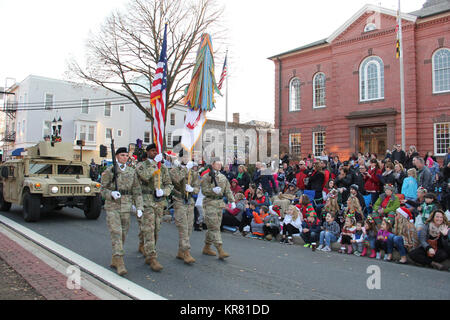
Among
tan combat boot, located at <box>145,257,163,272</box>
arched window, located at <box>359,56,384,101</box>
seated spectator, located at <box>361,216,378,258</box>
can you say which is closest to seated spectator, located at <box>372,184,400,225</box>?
seated spectator, located at <box>361,216,378,258</box>

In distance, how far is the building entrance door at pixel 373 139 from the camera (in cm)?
2252

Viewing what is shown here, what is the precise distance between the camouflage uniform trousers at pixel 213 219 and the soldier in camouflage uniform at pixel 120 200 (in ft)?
4.94

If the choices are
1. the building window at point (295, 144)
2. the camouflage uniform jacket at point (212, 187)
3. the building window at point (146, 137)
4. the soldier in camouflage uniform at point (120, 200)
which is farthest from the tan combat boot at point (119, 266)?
the building window at point (146, 137)

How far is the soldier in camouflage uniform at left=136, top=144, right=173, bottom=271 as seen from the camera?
20.8 feet

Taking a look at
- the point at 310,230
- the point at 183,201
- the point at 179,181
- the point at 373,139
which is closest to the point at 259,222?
the point at 310,230

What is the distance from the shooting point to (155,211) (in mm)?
6641

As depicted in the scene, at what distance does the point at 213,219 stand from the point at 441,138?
18.2 m

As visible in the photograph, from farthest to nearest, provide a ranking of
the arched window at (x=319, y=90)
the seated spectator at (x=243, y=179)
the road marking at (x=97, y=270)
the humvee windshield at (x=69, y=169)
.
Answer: the arched window at (x=319, y=90)
the seated spectator at (x=243, y=179)
the humvee windshield at (x=69, y=169)
the road marking at (x=97, y=270)

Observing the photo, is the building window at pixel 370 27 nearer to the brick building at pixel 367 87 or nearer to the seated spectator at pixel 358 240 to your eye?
the brick building at pixel 367 87

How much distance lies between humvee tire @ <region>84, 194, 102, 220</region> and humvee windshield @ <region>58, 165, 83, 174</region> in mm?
1331

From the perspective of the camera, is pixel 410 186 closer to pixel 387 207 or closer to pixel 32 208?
pixel 387 207

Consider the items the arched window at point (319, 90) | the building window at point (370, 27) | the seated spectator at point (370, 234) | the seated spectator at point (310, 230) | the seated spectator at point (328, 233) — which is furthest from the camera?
the arched window at point (319, 90)
